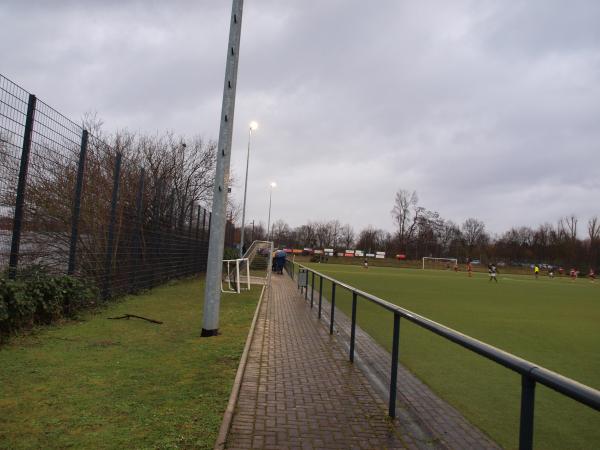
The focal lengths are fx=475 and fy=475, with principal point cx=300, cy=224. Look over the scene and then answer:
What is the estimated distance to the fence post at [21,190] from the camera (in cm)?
658

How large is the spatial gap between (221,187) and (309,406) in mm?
3976

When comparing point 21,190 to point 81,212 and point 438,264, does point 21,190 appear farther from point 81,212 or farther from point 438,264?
point 438,264

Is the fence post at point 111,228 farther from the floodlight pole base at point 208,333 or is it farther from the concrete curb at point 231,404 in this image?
the concrete curb at point 231,404

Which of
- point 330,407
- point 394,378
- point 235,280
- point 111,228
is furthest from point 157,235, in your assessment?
point 394,378

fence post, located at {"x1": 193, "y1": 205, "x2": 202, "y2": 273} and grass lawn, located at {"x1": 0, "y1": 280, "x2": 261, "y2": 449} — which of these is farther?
fence post, located at {"x1": 193, "y1": 205, "x2": 202, "y2": 273}

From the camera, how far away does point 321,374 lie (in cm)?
560

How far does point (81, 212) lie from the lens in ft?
29.8

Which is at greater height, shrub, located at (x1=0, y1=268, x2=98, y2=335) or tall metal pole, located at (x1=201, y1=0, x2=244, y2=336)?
tall metal pole, located at (x1=201, y1=0, x2=244, y2=336)

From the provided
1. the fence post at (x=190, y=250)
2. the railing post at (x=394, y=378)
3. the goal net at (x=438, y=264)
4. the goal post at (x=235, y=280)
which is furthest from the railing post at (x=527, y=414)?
the goal net at (x=438, y=264)

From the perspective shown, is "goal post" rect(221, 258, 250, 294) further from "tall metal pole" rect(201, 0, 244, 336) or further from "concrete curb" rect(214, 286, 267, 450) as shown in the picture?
"concrete curb" rect(214, 286, 267, 450)

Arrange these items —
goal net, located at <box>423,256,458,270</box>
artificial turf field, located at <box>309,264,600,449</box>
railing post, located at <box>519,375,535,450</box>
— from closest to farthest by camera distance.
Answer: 1. railing post, located at <box>519,375,535,450</box>
2. artificial turf field, located at <box>309,264,600,449</box>
3. goal net, located at <box>423,256,458,270</box>

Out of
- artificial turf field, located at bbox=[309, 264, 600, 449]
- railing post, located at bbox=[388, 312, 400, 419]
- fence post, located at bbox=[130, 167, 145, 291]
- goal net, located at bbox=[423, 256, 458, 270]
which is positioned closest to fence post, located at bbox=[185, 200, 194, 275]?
fence post, located at bbox=[130, 167, 145, 291]

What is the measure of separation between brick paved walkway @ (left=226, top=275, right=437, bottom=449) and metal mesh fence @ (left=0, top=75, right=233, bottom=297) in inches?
147

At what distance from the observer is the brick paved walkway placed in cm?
362
